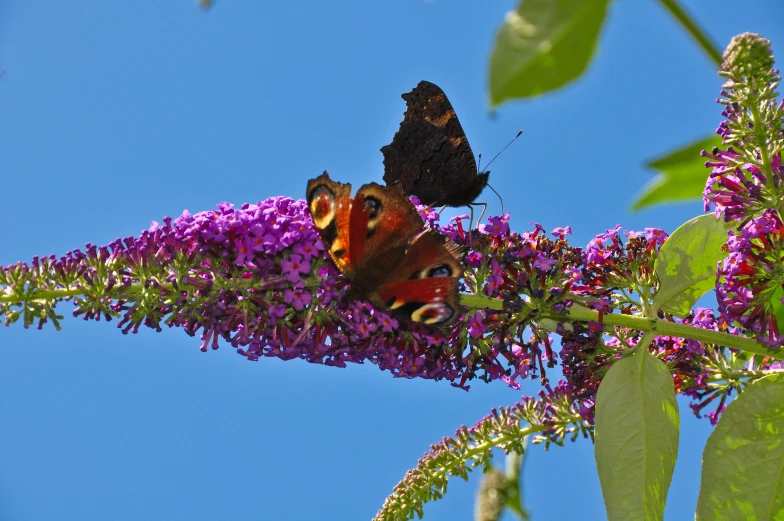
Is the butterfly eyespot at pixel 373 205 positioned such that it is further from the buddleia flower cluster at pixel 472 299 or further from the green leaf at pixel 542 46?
the green leaf at pixel 542 46

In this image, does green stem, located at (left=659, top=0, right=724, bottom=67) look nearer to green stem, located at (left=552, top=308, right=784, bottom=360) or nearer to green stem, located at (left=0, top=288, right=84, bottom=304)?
green stem, located at (left=552, top=308, right=784, bottom=360)

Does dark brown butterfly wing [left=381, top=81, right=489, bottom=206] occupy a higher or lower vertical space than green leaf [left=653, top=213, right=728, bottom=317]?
higher

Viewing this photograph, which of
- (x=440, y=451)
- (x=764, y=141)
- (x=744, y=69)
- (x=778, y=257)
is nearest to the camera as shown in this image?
(x=744, y=69)

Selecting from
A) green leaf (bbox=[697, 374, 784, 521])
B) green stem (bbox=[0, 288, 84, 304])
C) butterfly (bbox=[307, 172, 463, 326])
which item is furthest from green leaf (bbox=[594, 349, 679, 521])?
green stem (bbox=[0, 288, 84, 304])

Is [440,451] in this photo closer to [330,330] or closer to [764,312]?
[330,330]

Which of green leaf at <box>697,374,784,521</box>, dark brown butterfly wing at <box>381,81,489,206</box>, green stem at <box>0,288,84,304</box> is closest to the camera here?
green leaf at <box>697,374,784,521</box>

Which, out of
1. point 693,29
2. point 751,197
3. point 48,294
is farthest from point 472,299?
point 693,29

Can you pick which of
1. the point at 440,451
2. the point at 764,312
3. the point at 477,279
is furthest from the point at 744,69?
the point at 440,451

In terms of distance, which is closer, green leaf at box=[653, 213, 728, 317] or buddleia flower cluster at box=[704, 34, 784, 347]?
buddleia flower cluster at box=[704, 34, 784, 347]
